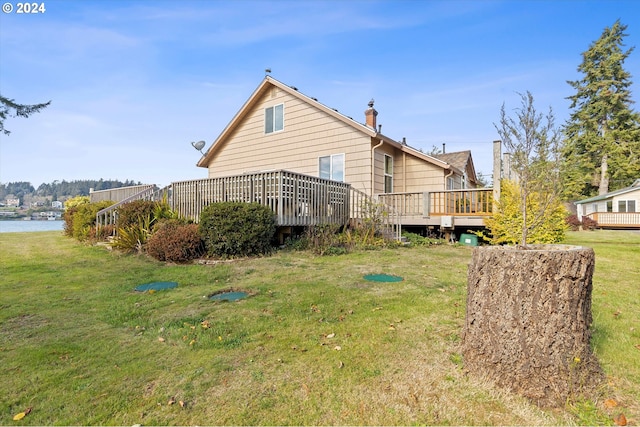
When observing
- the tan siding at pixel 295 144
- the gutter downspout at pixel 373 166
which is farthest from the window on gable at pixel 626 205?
the tan siding at pixel 295 144

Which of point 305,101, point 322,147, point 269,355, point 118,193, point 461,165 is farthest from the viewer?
point 461,165

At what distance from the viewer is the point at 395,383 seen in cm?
238

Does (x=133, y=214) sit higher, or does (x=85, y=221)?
(x=133, y=214)

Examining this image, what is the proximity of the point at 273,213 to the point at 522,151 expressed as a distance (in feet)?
19.4

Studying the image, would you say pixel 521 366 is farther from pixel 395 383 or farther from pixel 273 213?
pixel 273 213

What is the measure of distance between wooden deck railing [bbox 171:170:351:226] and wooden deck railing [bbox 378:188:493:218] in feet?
7.63

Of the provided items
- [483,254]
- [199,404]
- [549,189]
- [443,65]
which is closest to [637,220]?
[443,65]

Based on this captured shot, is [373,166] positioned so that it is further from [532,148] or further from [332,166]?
[532,148]

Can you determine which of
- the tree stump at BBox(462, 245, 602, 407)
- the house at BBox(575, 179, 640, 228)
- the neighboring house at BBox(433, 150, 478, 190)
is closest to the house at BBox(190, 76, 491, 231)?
the neighboring house at BBox(433, 150, 478, 190)

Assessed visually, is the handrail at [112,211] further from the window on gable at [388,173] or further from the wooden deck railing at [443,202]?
the window on gable at [388,173]

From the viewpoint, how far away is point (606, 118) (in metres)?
32.1

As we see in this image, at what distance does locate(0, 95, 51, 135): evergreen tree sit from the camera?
10266 mm

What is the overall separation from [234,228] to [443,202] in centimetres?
795

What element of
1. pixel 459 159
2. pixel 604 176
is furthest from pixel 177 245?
pixel 604 176
